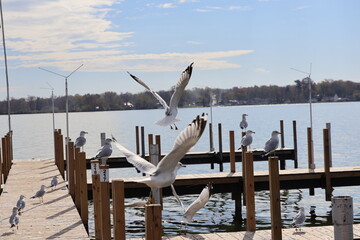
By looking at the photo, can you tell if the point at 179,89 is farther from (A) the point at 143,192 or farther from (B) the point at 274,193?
(A) the point at 143,192

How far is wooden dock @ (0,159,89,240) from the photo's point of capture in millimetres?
12555

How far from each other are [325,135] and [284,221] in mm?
2943

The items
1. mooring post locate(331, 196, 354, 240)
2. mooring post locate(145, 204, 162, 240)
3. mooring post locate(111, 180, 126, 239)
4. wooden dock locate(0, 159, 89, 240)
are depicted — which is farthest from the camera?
wooden dock locate(0, 159, 89, 240)

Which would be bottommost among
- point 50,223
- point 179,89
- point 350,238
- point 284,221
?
point 284,221

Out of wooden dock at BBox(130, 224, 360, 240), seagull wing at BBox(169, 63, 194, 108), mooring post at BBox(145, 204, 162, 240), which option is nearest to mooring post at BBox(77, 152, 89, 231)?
seagull wing at BBox(169, 63, 194, 108)

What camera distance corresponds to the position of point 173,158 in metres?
9.36

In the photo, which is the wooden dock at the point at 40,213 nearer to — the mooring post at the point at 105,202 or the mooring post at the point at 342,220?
the mooring post at the point at 105,202

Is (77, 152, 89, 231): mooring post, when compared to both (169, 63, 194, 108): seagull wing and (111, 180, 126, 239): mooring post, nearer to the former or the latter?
(169, 63, 194, 108): seagull wing

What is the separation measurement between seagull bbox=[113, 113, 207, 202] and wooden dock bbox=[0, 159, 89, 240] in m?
2.64

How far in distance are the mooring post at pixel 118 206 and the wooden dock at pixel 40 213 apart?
2421mm

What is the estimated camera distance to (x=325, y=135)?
20891 mm

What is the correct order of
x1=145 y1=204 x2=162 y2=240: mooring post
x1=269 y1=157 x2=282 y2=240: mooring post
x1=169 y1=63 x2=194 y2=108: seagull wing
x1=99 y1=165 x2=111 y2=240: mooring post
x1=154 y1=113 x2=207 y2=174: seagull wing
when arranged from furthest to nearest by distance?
x1=169 y1=63 x2=194 y2=108: seagull wing
x1=269 y1=157 x2=282 y2=240: mooring post
x1=99 y1=165 x2=111 y2=240: mooring post
x1=154 y1=113 x2=207 y2=174: seagull wing
x1=145 y1=204 x2=162 y2=240: mooring post

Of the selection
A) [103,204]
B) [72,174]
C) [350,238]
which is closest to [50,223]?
[103,204]

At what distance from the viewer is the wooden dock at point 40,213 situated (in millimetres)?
12555
